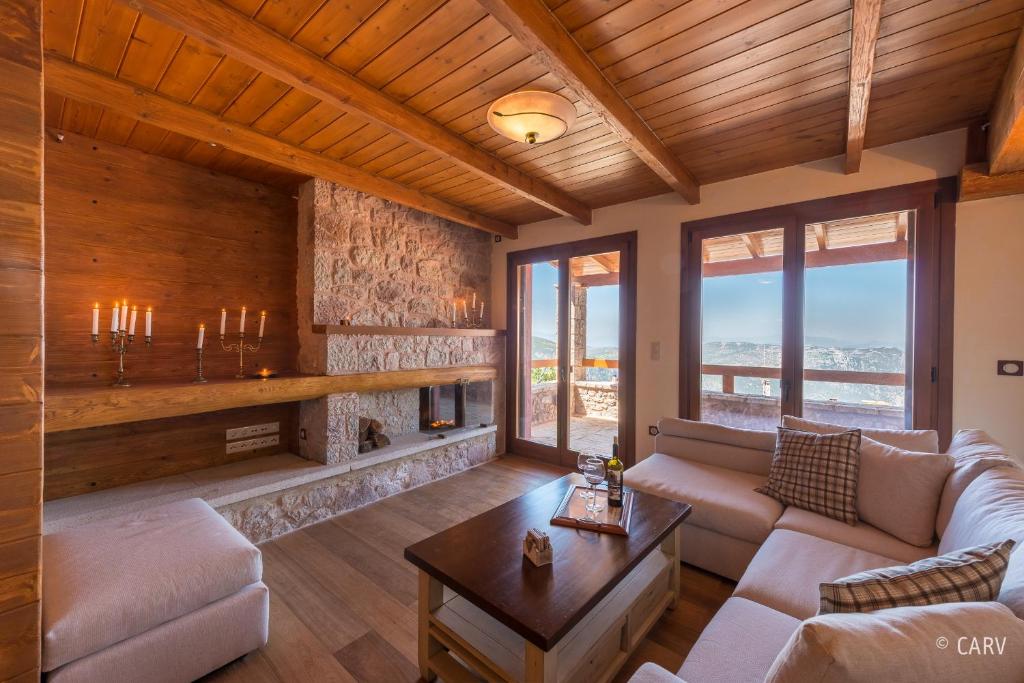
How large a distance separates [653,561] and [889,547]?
100 cm

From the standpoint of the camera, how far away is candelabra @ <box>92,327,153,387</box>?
2.49 m

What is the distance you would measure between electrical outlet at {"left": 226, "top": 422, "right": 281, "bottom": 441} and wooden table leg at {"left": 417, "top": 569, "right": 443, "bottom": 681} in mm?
2313

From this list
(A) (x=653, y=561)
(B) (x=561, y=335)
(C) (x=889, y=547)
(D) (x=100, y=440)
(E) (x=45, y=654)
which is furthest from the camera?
(B) (x=561, y=335)

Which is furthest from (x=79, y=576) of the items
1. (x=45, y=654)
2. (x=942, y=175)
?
(x=942, y=175)

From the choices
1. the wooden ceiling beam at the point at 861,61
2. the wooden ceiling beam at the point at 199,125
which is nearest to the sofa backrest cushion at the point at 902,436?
the wooden ceiling beam at the point at 861,61

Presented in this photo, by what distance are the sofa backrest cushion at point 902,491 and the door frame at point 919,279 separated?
1020 mm

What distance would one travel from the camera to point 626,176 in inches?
132

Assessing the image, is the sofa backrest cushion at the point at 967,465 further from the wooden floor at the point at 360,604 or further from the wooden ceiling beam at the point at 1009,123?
the wooden ceiling beam at the point at 1009,123

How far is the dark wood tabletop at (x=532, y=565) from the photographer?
1.31 meters

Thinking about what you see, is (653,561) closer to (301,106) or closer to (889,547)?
(889,547)

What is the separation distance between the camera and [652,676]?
1.06 metres

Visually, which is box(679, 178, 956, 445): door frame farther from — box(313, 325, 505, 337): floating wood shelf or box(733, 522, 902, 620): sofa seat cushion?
box(313, 325, 505, 337): floating wood shelf

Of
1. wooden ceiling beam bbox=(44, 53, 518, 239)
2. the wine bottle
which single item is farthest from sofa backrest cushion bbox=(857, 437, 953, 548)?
wooden ceiling beam bbox=(44, 53, 518, 239)

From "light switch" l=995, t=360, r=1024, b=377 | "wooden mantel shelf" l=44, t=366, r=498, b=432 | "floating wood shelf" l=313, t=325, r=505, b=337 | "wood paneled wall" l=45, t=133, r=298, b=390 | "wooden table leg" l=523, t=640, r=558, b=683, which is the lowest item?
"wooden table leg" l=523, t=640, r=558, b=683
